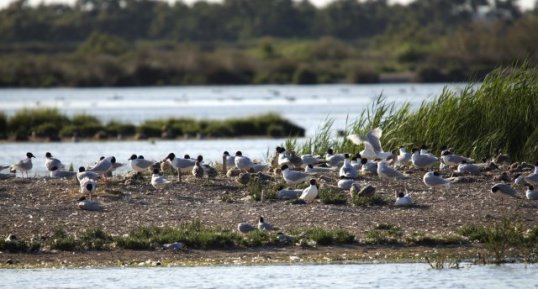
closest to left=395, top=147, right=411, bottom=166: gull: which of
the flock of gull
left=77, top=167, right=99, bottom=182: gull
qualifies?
the flock of gull

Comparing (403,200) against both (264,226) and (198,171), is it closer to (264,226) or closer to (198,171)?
(264,226)

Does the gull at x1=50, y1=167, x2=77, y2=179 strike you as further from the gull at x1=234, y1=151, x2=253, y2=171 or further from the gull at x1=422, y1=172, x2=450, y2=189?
the gull at x1=422, y1=172, x2=450, y2=189

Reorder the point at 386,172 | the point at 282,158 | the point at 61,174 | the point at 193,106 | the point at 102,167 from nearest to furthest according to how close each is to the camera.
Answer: the point at 386,172, the point at 102,167, the point at 61,174, the point at 282,158, the point at 193,106

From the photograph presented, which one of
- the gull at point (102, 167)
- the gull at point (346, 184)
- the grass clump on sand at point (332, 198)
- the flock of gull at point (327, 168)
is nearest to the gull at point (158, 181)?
the flock of gull at point (327, 168)

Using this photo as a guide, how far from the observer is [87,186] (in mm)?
18125

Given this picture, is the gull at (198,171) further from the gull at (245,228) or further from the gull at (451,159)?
the gull at (451,159)

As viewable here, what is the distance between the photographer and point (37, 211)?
1767 centimetres

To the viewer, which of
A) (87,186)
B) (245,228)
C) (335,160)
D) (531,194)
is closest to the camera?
(245,228)

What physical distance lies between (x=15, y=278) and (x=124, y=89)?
7349 cm

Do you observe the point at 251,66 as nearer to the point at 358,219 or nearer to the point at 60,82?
the point at 60,82

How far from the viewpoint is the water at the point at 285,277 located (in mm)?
14258

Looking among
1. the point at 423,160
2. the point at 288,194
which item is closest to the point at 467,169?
the point at 423,160

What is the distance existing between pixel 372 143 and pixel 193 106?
4279 centimetres

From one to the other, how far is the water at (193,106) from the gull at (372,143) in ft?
6.88
